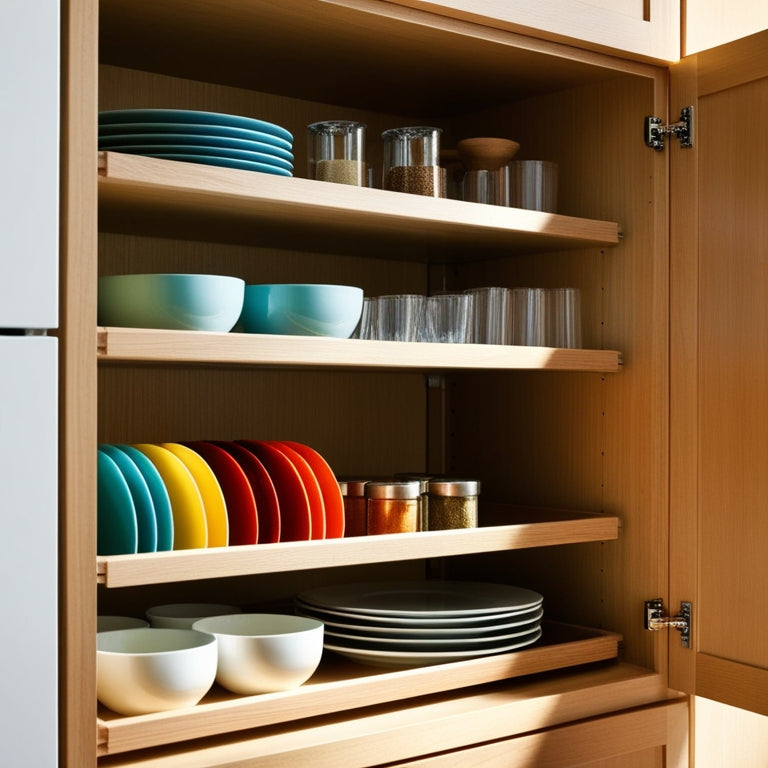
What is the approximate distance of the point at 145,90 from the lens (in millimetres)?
1675

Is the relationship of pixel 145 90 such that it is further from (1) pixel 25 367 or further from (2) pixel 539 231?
(1) pixel 25 367

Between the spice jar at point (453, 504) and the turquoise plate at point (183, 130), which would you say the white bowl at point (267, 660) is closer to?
the spice jar at point (453, 504)

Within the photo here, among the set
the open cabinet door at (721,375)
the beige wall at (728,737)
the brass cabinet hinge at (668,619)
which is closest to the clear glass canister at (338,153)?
the open cabinet door at (721,375)

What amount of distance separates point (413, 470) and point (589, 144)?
65 cm

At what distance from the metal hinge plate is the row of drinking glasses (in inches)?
9.6

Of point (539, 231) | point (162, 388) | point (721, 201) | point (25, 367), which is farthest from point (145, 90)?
point (721, 201)

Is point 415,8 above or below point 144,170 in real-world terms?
above

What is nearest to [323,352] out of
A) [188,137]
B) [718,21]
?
[188,137]

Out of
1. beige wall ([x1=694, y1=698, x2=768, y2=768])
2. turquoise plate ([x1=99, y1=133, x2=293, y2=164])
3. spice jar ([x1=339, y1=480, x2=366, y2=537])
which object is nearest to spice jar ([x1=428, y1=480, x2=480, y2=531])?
spice jar ([x1=339, y1=480, x2=366, y2=537])

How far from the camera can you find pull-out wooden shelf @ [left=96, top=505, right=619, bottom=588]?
1.18 meters

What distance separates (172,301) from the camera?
126 cm

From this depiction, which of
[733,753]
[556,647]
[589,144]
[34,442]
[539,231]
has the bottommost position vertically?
[733,753]

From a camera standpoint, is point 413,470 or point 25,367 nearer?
point 25,367

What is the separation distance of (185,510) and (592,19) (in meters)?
0.86
